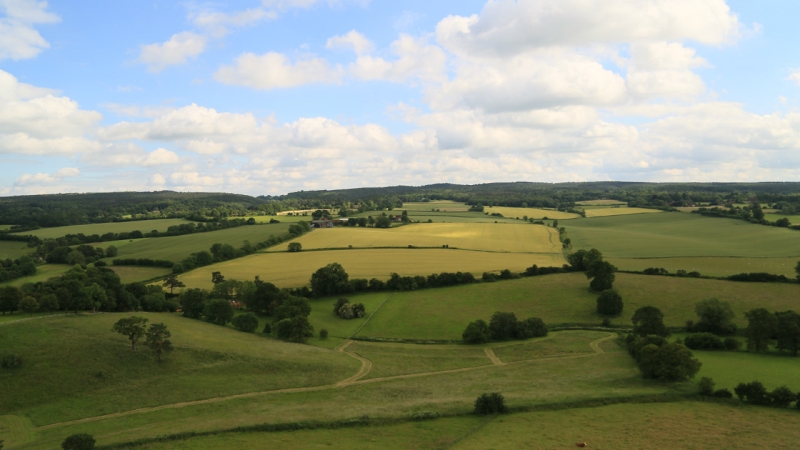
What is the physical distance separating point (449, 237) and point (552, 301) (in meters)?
60.8

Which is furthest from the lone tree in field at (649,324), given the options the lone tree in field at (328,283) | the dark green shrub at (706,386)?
the lone tree in field at (328,283)

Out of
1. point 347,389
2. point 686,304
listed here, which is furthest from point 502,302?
point 347,389

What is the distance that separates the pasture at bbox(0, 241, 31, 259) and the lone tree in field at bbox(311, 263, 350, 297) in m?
95.0

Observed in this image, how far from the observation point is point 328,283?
87.6m

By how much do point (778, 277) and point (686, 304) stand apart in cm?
2055

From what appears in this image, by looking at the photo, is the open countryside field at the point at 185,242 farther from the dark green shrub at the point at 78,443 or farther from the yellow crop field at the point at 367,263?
the dark green shrub at the point at 78,443

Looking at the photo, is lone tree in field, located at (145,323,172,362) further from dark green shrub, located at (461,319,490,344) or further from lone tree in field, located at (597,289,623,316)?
lone tree in field, located at (597,289,623,316)

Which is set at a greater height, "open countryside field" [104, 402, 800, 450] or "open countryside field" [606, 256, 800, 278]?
"open countryside field" [606, 256, 800, 278]

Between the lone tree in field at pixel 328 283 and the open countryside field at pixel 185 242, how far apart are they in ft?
153

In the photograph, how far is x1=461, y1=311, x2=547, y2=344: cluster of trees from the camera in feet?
219

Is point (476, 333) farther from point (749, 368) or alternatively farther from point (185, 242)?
point (185, 242)

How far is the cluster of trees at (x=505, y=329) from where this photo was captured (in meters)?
66.6

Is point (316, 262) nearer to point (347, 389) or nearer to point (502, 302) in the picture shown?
point (502, 302)

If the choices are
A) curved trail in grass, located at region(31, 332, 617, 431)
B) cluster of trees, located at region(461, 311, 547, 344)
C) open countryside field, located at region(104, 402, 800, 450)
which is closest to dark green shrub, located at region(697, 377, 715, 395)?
open countryside field, located at region(104, 402, 800, 450)
